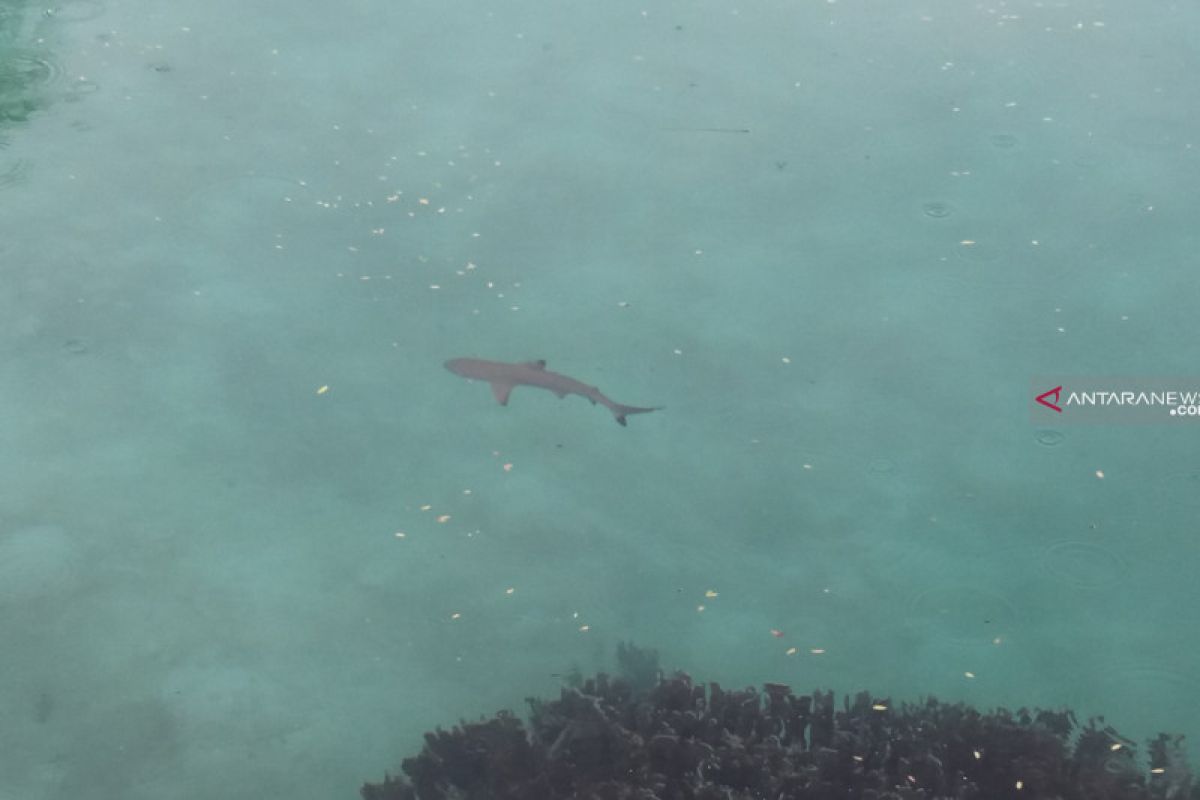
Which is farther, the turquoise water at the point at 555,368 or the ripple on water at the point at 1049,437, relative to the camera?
the ripple on water at the point at 1049,437

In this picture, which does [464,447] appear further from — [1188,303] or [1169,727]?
[1188,303]

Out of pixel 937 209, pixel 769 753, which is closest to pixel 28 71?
pixel 937 209

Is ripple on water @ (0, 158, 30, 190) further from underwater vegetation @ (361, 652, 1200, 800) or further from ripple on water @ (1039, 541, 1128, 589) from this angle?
ripple on water @ (1039, 541, 1128, 589)

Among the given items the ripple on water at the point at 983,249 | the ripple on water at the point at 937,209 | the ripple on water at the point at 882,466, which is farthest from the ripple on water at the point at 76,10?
the ripple on water at the point at 882,466

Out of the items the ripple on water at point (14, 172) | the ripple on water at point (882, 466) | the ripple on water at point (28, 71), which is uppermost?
the ripple on water at point (28, 71)

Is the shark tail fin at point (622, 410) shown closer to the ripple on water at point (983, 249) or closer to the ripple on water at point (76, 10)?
the ripple on water at point (983, 249)

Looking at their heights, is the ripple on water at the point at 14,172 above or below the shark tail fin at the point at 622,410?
above

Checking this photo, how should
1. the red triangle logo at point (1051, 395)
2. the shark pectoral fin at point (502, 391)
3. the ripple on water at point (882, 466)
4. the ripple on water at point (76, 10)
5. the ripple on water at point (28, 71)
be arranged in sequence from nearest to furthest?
the ripple on water at point (882, 466)
the shark pectoral fin at point (502, 391)
the red triangle logo at point (1051, 395)
the ripple on water at point (28, 71)
the ripple on water at point (76, 10)

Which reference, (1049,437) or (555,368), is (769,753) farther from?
(1049,437)

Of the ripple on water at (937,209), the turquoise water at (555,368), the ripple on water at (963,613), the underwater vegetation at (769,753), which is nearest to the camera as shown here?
the underwater vegetation at (769,753)
